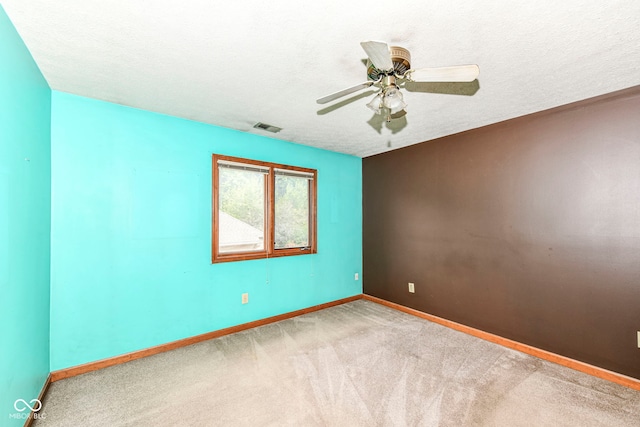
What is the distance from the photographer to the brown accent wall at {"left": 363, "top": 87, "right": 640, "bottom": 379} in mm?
2227

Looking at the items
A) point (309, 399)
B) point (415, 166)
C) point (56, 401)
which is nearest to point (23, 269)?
point (56, 401)

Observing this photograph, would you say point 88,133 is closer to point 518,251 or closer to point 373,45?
point 373,45

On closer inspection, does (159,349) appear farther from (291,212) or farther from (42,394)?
(291,212)

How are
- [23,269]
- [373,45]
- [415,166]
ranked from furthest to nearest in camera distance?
[415,166] → [23,269] → [373,45]

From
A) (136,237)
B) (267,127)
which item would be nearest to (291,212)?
(267,127)

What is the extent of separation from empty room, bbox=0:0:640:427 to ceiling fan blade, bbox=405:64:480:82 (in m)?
0.02

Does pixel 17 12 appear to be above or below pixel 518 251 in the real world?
above

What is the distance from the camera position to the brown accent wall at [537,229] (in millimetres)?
2227

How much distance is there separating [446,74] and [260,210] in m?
2.61

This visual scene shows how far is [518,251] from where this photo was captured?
282cm

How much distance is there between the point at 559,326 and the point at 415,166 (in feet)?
7.67

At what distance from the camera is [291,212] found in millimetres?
3826

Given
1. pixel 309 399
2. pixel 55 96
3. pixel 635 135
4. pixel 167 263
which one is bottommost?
pixel 309 399

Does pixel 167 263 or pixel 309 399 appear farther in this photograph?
pixel 167 263
